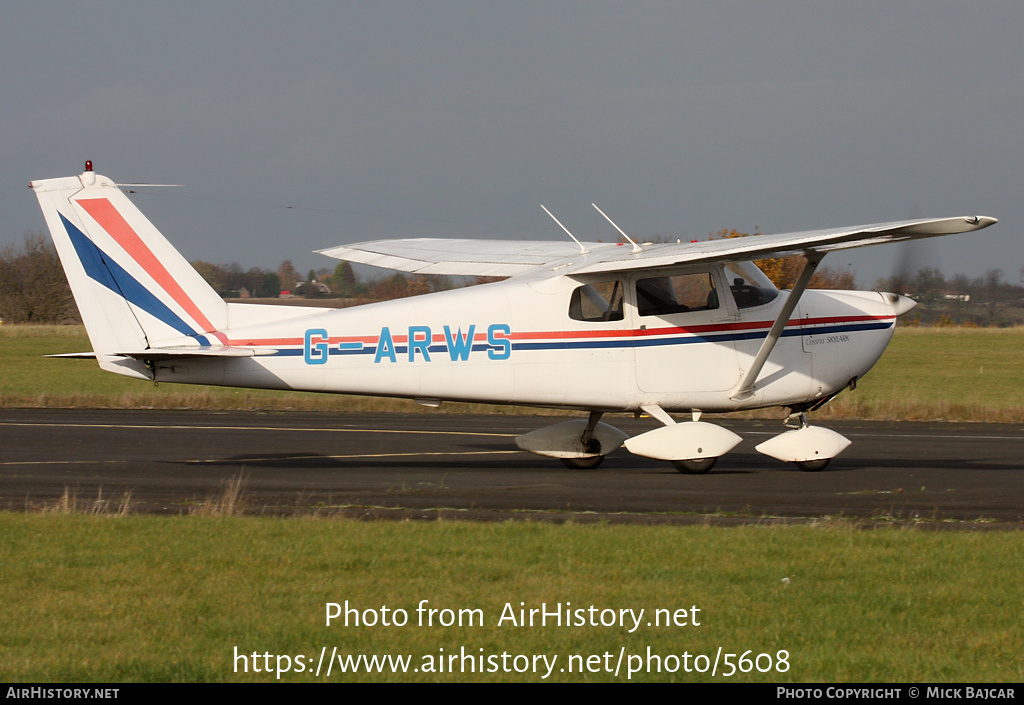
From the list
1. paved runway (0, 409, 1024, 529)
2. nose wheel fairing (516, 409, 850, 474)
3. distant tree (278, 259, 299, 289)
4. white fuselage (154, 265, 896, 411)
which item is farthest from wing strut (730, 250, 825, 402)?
distant tree (278, 259, 299, 289)

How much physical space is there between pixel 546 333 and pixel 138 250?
4.78m

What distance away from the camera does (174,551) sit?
7.52 metres

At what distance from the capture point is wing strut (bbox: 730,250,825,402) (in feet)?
37.8

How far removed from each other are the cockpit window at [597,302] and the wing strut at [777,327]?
169cm

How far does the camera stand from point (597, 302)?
12305 mm

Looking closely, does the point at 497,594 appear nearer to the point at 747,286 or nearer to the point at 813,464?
the point at 747,286

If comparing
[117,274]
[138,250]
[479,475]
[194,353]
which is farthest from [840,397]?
[117,274]

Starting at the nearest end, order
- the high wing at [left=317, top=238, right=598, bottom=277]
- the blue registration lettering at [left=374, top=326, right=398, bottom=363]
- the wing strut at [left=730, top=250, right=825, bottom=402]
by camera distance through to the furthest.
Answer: the wing strut at [left=730, top=250, right=825, bottom=402] < the blue registration lettering at [left=374, top=326, right=398, bottom=363] < the high wing at [left=317, top=238, right=598, bottom=277]

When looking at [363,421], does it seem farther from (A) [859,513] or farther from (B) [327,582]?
(B) [327,582]

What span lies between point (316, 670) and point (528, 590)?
1.78 metres

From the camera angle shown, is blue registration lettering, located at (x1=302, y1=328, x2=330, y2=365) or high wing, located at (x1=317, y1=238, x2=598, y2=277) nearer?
blue registration lettering, located at (x1=302, y1=328, x2=330, y2=365)

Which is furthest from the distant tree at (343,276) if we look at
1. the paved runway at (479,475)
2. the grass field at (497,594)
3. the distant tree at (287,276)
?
the grass field at (497,594)

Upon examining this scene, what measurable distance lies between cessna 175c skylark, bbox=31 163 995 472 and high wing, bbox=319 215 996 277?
0.06 m

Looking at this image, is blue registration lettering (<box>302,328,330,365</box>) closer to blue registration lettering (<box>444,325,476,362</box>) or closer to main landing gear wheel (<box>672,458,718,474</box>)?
blue registration lettering (<box>444,325,476,362</box>)
